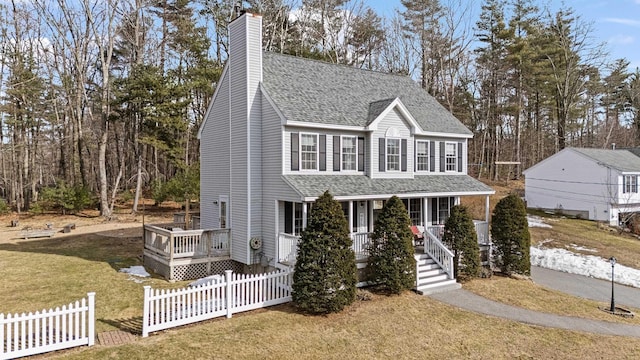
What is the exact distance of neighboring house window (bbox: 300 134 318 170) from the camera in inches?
593

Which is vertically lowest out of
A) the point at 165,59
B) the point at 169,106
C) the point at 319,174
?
the point at 319,174

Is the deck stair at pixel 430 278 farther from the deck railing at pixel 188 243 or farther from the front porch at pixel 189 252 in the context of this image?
the deck railing at pixel 188 243

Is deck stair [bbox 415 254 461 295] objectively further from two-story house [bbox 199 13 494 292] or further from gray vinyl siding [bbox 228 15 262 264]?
gray vinyl siding [bbox 228 15 262 264]

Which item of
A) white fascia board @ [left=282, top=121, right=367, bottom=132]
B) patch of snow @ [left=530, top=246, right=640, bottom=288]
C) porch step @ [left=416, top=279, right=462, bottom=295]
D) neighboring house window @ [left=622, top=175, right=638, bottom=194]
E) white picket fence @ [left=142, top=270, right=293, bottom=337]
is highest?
white fascia board @ [left=282, top=121, right=367, bottom=132]

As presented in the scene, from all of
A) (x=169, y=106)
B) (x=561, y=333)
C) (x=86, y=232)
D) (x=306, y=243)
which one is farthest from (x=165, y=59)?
(x=561, y=333)

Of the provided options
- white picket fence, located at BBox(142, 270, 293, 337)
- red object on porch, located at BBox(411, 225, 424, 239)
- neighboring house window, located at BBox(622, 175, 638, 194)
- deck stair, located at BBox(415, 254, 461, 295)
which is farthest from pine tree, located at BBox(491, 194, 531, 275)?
neighboring house window, located at BBox(622, 175, 638, 194)

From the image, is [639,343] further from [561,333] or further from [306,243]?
[306,243]

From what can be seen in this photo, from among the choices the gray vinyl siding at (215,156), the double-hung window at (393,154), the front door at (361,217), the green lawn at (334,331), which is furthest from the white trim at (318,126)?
the green lawn at (334,331)

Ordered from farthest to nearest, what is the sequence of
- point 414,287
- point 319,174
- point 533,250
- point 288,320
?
point 533,250
point 319,174
point 414,287
point 288,320

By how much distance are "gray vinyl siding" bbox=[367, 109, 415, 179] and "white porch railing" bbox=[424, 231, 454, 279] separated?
306 cm

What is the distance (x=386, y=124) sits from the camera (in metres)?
17.1

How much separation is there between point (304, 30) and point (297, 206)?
2808 centimetres

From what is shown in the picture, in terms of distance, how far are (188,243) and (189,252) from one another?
35 centimetres

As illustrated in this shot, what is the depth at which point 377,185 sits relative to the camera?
1617 cm
